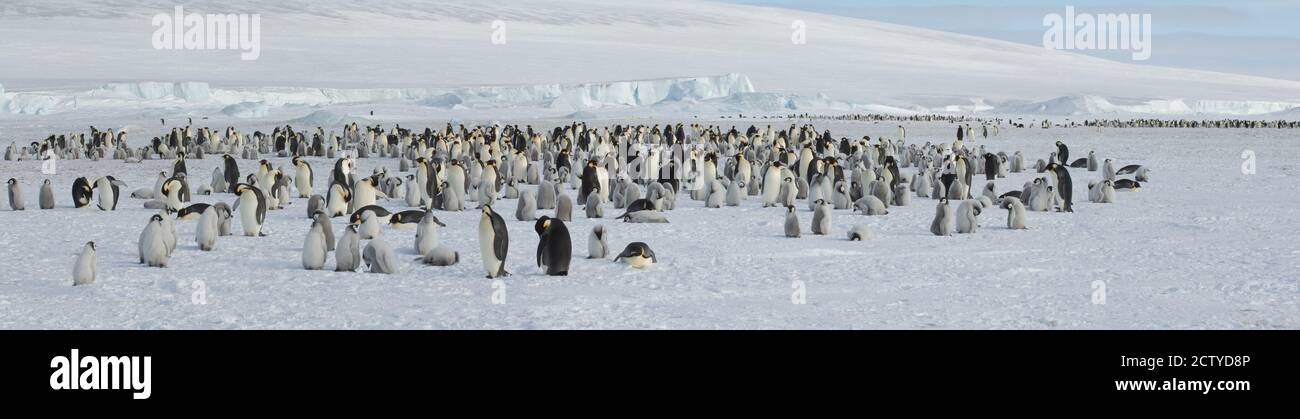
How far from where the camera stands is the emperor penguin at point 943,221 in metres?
9.81

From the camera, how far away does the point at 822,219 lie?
9.86m

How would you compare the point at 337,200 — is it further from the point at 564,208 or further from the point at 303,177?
the point at 564,208

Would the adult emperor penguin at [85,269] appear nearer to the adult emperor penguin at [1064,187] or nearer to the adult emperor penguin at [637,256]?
the adult emperor penguin at [637,256]

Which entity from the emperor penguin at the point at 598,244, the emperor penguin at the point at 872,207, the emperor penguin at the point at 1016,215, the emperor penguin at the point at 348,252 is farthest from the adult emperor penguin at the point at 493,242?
the emperor penguin at the point at 872,207

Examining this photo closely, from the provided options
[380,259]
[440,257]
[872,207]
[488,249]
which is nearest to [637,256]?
[488,249]

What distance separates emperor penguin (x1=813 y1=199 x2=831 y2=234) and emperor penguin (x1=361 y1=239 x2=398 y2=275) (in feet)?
12.1

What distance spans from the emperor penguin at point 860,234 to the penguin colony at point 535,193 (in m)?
0.01

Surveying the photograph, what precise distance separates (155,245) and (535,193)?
676 centimetres

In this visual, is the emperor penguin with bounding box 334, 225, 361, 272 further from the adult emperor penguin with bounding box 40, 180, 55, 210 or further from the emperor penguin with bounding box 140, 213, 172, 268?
the adult emperor penguin with bounding box 40, 180, 55, 210

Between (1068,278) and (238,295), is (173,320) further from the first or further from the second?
(1068,278)

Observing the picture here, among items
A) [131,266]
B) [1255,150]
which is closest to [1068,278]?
[131,266]

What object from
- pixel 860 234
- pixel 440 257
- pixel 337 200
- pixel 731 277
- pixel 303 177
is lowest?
pixel 731 277

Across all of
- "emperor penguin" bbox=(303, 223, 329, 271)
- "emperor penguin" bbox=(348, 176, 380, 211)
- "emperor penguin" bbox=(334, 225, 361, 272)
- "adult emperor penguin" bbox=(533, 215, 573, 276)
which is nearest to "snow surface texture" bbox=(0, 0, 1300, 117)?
"emperor penguin" bbox=(348, 176, 380, 211)
